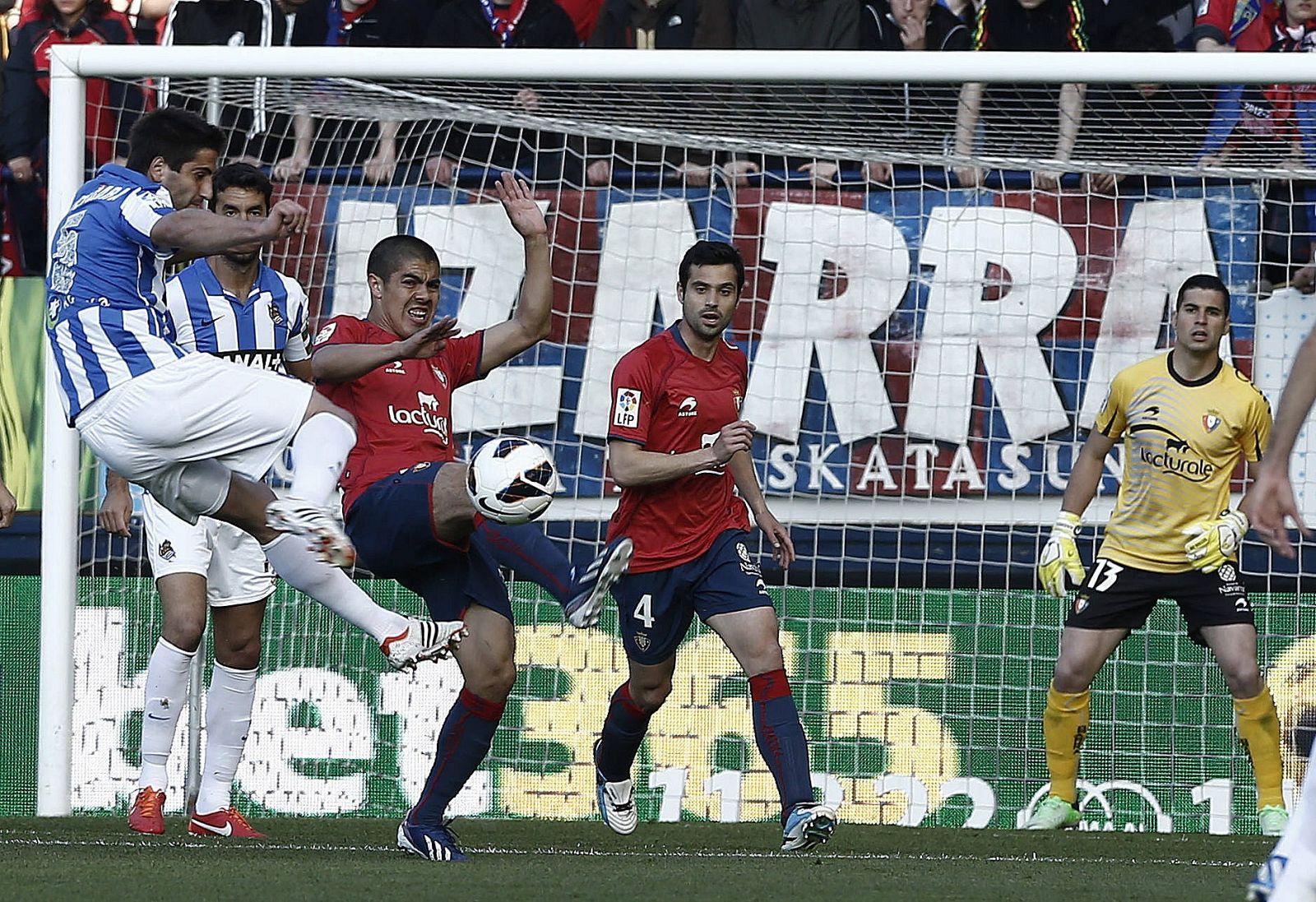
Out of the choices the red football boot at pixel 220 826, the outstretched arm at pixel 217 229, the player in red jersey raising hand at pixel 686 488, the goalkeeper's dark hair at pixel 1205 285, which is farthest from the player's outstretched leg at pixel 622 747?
the goalkeeper's dark hair at pixel 1205 285

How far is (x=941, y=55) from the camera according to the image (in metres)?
7.10

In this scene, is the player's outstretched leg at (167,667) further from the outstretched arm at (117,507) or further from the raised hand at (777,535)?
the raised hand at (777,535)

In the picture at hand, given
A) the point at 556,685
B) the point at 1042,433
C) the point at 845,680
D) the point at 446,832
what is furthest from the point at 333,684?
the point at 1042,433

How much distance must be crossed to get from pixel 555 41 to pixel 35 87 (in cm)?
270

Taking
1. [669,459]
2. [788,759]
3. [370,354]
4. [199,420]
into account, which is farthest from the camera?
[669,459]

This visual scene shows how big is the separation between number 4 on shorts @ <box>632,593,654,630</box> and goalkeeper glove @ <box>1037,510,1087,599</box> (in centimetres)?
168

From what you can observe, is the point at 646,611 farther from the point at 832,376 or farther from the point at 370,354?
the point at 832,376

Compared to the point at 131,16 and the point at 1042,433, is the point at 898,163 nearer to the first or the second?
the point at 1042,433

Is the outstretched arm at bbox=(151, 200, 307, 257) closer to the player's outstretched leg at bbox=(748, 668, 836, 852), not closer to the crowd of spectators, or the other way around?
the player's outstretched leg at bbox=(748, 668, 836, 852)

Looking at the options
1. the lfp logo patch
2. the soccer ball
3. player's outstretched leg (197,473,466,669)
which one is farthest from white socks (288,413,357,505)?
the lfp logo patch

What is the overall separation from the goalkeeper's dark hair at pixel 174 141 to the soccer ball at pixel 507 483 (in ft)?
4.01

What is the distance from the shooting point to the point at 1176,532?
7188mm

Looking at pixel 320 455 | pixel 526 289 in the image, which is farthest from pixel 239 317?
pixel 320 455

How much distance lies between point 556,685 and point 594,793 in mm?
507
